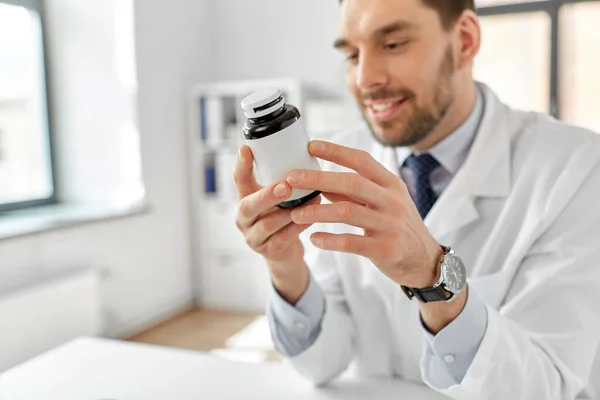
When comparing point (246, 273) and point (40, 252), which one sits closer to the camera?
point (40, 252)

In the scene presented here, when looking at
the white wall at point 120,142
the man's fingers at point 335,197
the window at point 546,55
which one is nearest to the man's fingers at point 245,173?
the man's fingers at point 335,197

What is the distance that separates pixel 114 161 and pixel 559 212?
272cm

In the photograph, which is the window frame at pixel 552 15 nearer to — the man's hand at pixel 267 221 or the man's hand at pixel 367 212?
the man's hand at pixel 267 221

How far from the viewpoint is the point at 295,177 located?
1.99 feet

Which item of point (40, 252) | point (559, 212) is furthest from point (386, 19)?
point (40, 252)

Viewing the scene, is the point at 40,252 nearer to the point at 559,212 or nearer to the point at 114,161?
Result: the point at 114,161

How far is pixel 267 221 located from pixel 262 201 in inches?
2.6

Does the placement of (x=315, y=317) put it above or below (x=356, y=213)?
below

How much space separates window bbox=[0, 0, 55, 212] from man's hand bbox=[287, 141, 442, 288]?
2655 mm

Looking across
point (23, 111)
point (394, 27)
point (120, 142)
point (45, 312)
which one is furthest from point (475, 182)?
point (23, 111)

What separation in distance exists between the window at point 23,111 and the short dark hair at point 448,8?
7.92 feet

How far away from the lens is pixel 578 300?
2.73 feet

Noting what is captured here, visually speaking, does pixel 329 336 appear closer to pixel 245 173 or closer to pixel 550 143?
pixel 245 173

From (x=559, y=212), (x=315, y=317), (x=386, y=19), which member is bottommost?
(x=315, y=317)
